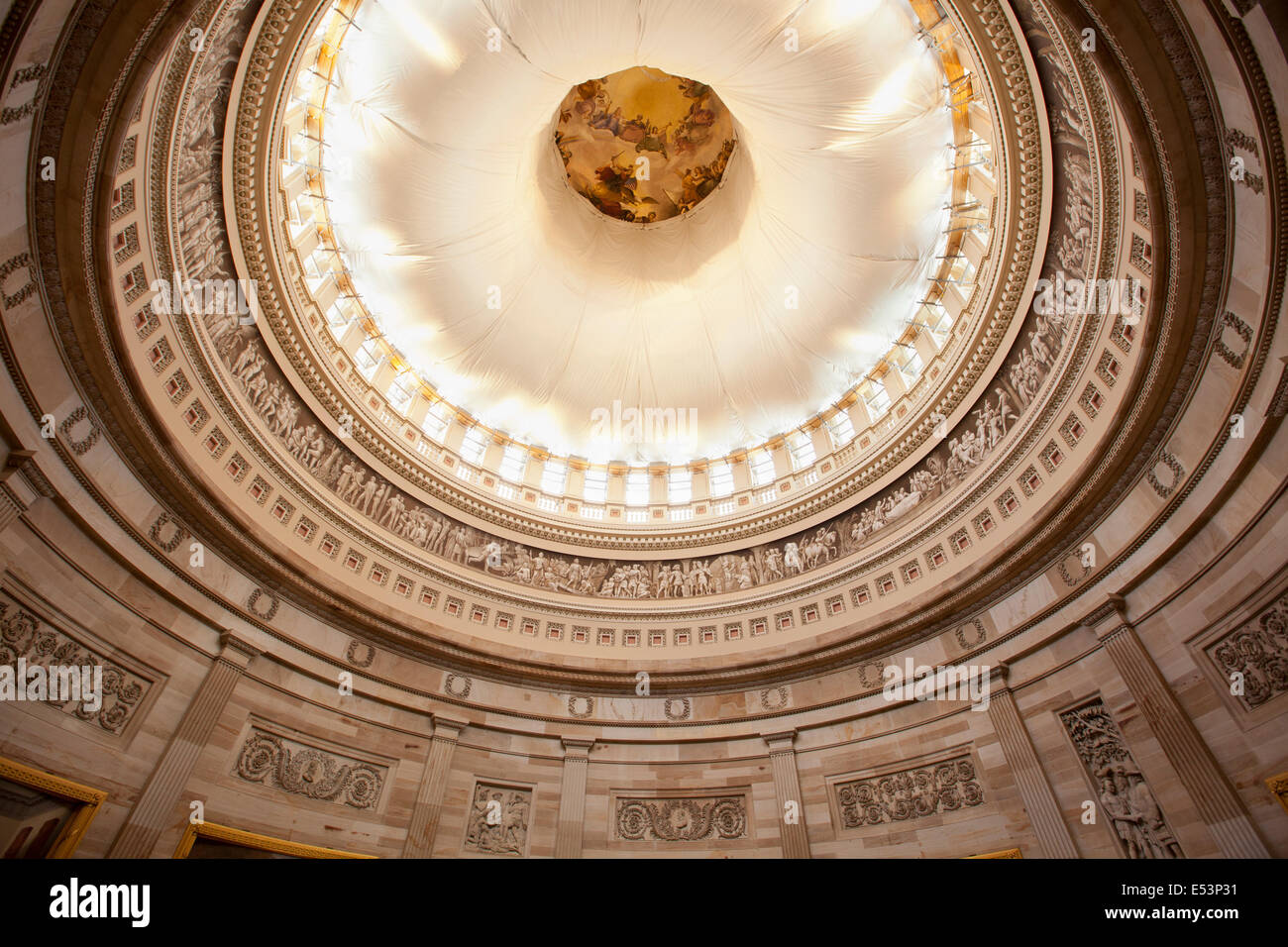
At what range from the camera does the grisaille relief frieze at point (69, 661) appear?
35.7 ft

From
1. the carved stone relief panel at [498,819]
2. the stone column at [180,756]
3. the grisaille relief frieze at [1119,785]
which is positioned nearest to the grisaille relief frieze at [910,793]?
the grisaille relief frieze at [1119,785]

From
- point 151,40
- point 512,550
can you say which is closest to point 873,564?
point 512,550

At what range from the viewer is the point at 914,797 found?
617 inches

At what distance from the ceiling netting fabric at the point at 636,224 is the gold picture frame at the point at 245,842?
647 inches

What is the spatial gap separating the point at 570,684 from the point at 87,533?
12.5 meters

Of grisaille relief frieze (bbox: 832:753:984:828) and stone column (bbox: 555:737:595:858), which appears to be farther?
stone column (bbox: 555:737:595:858)

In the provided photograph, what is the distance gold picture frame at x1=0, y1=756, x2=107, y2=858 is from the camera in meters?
10.4

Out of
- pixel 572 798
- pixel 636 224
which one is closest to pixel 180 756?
pixel 572 798

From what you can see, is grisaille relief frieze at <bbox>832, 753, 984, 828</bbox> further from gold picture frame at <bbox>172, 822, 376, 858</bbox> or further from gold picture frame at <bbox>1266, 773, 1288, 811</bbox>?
gold picture frame at <bbox>172, 822, 376, 858</bbox>

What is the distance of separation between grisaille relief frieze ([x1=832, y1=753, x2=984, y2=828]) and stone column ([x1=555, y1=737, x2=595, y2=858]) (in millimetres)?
6824

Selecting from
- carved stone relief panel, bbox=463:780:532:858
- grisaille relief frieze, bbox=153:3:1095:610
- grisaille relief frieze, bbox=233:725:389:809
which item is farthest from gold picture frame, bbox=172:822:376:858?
grisaille relief frieze, bbox=153:3:1095:610

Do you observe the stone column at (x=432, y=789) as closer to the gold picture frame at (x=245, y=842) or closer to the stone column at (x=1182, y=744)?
the gold picture frame at (x=245, y=842)

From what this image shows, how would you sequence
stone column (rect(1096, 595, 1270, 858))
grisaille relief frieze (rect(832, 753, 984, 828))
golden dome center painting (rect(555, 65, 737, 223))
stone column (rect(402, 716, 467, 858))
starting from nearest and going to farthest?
stone column (rect(1096, 595, 1270, 858))
grisaille relief frieze (rect(832, 753, 984, 828))
stone column (rect(402, 716, 467, 858))
golden dome center painting (rect(555, 65, 737, 223))
